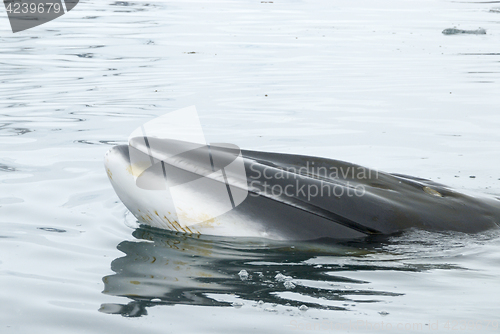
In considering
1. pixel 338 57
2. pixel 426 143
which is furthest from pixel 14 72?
pixel 426 143

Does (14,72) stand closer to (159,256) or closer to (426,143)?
(426,143)

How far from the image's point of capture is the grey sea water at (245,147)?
12.5ft

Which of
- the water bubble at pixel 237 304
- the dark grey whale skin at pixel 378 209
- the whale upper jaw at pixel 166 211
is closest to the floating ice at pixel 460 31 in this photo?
the dark grey whale skin at pixel 378 209

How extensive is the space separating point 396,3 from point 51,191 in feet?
115

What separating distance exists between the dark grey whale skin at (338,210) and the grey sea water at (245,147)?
0.10 m

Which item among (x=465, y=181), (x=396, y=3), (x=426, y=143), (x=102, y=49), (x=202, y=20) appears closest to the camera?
(x=465, y=181)

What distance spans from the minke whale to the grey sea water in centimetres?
11

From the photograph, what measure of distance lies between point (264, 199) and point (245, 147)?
4.50 meters

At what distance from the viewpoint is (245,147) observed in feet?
29.8

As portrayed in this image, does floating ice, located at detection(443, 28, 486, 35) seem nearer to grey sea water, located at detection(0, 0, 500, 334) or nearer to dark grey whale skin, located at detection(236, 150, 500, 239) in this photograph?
grey sea water, located at detection(0, 0, 500, 334)

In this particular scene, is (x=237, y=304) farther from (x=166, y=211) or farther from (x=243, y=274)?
(x=166, y=211)

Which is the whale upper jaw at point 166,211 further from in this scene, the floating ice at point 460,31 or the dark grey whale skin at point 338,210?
the floating ice at point 460,31

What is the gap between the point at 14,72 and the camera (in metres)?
15.8

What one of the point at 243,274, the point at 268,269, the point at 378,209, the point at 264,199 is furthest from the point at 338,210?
the point at 243,274
